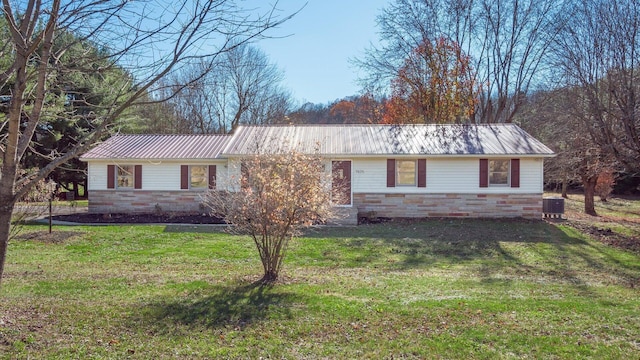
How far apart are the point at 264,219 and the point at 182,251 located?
443 centimetres

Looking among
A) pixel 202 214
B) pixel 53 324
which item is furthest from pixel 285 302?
pixel 202 214

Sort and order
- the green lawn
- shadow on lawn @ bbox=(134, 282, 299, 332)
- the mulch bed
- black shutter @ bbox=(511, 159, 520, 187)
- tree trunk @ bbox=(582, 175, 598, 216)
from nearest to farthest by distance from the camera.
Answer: the green lawn, shadow on lawn @ bbox=(134, 282, 299, 332), the mulch bed, black shutter @ bbox=(511, 159, 520, 187), tree trunk @ bbox=(582, 175, 598, 216)

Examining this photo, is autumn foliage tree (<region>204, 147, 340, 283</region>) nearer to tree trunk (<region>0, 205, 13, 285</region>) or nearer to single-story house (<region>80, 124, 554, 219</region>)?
tree trunk (<region>0, 205, 13, 285</region>)

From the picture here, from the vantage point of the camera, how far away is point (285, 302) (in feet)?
19.2

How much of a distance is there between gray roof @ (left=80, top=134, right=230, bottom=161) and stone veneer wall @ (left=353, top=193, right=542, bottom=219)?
256 inches

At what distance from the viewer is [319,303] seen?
5.78 metres

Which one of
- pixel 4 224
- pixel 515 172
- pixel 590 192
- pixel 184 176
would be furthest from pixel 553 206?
pixel 4 224

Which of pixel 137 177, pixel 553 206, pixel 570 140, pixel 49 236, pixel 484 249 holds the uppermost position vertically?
pixel 570 140

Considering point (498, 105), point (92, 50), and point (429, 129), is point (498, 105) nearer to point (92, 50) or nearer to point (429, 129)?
point (429, 129)

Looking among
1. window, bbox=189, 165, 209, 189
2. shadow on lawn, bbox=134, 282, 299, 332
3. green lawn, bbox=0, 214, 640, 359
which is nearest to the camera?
green lawn, bbox=0, 214, 640, 359

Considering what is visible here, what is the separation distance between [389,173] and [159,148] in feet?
32.0

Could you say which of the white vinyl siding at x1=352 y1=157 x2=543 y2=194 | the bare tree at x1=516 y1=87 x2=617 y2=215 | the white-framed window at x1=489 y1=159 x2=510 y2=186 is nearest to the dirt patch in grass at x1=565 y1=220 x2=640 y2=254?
the white vinyl siding at x1=352 y1=157 x2=543 y2=194

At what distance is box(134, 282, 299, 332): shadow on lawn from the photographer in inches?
197

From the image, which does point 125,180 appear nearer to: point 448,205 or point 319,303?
point 448,205
